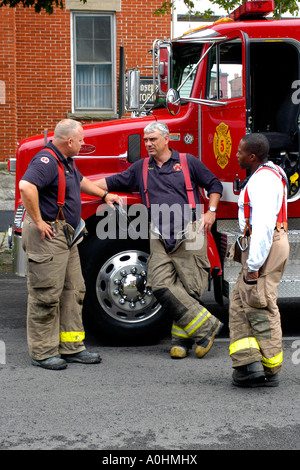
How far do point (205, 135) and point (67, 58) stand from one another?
8721mm

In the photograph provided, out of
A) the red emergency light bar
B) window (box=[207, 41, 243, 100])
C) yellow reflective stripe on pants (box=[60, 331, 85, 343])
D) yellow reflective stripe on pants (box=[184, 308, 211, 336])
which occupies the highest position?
the red emergency light bar

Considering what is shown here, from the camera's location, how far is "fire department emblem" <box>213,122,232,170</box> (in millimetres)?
5949

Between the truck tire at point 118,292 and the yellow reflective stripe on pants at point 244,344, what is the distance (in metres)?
1.21

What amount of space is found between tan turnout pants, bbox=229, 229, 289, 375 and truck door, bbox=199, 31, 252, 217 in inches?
49.7

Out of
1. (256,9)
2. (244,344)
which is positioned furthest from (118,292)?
(256,9)

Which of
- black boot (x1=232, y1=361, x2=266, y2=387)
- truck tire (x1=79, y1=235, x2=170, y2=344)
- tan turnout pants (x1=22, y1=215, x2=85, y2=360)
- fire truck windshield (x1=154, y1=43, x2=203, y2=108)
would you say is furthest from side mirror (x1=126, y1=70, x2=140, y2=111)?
black boot (x1=232, y1=361, x2=266, y2=387)

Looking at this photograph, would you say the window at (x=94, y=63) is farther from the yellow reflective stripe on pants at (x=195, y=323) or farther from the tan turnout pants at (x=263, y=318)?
the tan turnout pants at (x=263, y=318)

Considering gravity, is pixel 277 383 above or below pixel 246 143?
below

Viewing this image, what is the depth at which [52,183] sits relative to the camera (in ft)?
17.2

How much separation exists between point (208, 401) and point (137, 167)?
2.09 meters

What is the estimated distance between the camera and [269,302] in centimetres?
477

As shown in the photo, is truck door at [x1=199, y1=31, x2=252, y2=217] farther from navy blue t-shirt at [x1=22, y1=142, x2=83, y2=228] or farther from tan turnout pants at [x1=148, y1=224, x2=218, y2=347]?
navy blue t-shirt at [x1=22, y1=142, x2=83, y2=228]

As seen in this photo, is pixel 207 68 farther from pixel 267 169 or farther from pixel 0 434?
pixel 0 434
